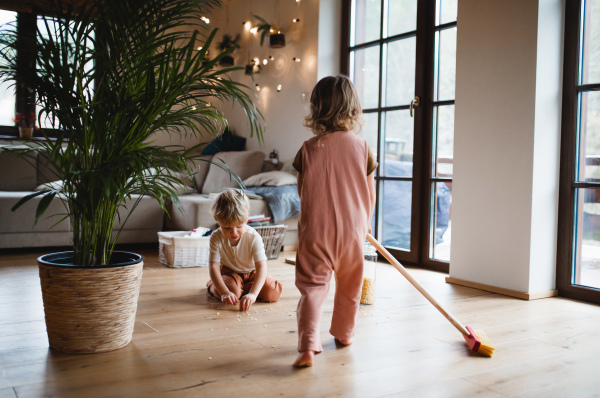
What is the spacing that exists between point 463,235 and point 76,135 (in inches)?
89.8

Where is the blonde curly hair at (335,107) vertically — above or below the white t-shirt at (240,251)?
above

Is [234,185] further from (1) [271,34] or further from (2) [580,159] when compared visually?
(2) [580,159]

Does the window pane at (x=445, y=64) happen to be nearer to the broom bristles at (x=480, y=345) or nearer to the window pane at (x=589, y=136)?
the window pane at (x=589, y=136)

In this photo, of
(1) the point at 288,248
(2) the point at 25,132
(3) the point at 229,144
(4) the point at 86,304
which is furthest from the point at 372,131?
(2) the point at 25,132

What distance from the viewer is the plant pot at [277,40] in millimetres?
5004

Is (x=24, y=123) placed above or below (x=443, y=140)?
above

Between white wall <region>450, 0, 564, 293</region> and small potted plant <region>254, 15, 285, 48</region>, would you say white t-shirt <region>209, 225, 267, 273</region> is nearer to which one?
white wall <region>450, 0, 564, 293</region>

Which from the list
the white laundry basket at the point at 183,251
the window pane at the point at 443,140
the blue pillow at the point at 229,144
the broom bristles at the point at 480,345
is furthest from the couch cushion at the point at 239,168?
the broom bristles at the point at 480,345

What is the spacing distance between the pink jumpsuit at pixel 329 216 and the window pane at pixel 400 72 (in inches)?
91.9

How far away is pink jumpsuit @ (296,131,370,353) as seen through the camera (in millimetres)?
1837

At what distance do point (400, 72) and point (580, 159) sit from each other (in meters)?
1.62

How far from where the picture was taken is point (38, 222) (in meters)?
3.91

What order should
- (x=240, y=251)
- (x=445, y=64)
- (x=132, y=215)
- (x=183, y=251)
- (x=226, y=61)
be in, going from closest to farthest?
1. (x=240, y=251)
2. (x=183, y=251)
3. (x=445, y=64)
4. (x=132, y=215)
5. (x=226, y=61)

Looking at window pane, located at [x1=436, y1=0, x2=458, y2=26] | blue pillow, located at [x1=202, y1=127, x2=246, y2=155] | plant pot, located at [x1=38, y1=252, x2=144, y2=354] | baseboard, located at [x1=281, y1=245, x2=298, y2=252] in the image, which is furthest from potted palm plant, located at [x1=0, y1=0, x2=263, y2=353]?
blue pillow, located at [x1=202, y1=127, x2=246, y2=155]
